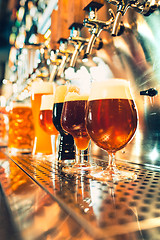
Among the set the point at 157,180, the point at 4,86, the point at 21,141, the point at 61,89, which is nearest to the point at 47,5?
the point at 21,141

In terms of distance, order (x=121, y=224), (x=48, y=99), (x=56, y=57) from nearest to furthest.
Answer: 1. (x=121, y=224)
2. (x=48, y=99)
3. (x=56, y=57)

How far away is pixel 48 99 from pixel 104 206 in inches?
37.5

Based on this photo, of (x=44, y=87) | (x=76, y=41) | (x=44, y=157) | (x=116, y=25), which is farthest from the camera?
(x=44, y=87)

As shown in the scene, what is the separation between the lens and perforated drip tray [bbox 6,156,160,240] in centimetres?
35

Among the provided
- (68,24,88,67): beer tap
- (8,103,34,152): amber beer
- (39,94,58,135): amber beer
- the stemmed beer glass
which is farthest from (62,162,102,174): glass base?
(8,103,34,152): amber beer

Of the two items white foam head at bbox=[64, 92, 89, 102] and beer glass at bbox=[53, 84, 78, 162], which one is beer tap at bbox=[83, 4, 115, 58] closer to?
beer glass at bbox=[53, 84, 78, 162]

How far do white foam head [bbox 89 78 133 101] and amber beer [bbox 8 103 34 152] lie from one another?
1104mm

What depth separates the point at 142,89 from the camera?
112 cm

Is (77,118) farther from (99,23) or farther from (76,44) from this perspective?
(76,44)

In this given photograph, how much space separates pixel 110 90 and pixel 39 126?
2.80ft

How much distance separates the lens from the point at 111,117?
696 millimetres

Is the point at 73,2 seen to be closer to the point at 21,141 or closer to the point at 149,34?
the point at 149,34

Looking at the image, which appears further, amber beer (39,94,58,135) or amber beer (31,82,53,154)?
amber beer (31,82,53,154)

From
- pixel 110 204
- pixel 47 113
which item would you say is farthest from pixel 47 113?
pixel 110 204
